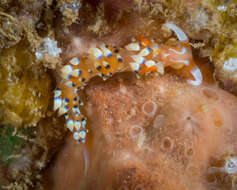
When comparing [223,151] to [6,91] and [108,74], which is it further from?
[6,91]

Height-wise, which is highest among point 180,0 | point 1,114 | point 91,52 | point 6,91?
point 180,0

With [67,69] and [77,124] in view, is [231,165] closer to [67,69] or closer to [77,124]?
[77,124]

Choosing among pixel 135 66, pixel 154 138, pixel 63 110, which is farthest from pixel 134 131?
pixel 63 110

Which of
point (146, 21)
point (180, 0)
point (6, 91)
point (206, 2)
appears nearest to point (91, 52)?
point (146, 21)

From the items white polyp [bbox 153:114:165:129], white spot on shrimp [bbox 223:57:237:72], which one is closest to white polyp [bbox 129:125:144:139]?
white polyp [bbox 153:114:165:129]

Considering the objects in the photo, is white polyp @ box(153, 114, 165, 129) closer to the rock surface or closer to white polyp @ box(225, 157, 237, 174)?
the rock surface

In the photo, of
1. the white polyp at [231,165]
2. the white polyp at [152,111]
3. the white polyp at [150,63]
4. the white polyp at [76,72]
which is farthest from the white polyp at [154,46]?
the white polyp at [231,165]
